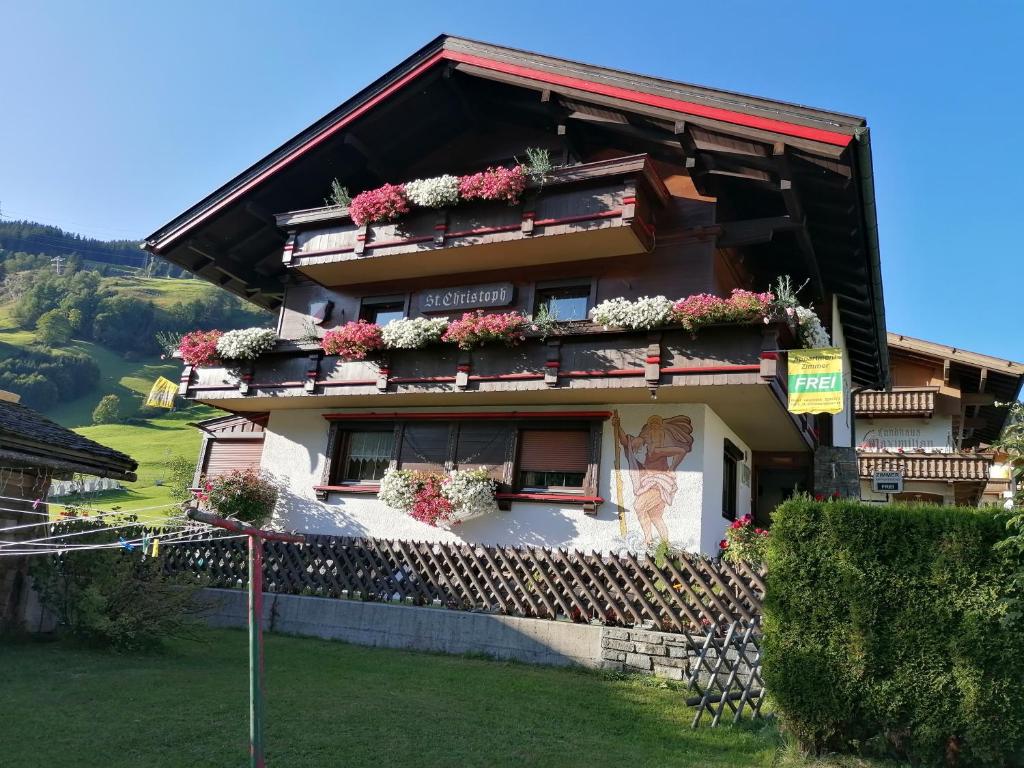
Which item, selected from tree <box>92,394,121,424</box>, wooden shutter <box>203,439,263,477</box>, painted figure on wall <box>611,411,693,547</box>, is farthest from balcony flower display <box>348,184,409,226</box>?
tree <box>92,394,121,424</box>

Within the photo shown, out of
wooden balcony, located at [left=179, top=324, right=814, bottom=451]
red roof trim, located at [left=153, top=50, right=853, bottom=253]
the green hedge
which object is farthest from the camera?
wooden balcony, located at [left=179, top=324, right=814, bottom=451]

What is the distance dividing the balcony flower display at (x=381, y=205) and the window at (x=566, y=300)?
121 inches

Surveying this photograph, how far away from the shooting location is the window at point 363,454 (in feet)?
49.4

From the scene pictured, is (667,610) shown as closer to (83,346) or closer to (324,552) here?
(324,552)

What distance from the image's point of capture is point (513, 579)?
1041 centimetres

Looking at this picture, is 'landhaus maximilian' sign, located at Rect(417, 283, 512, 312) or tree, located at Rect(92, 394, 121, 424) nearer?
A: 'landhaus maximilian' sign, located at Rect(417, 283, 512, 312)

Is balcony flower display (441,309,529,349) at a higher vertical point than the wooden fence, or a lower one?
Answer: higher

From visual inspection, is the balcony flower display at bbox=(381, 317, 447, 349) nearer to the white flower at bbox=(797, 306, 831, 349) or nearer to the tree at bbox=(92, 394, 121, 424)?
the white flower at bbox=(797, 306, 831, 349)

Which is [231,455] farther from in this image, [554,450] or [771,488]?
[771,488]

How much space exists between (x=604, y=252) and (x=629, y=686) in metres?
7.52

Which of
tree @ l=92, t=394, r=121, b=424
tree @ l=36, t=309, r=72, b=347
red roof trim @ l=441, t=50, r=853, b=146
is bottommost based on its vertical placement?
red roof trim @ l=441, t=50, r=853, b=146

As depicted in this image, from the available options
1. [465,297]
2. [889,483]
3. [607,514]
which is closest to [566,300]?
[465,297]

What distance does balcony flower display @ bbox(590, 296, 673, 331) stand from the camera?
11.3 m

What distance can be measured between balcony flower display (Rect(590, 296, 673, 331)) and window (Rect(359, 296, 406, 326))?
5.27m
